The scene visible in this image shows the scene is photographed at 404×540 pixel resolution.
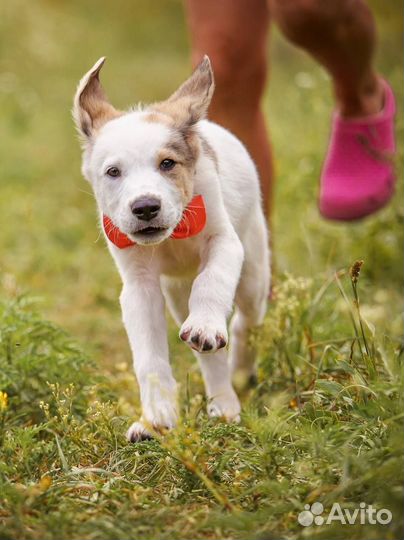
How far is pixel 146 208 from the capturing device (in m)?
2.70

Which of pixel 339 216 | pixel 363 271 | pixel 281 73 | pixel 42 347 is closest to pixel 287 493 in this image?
pixel 42 347

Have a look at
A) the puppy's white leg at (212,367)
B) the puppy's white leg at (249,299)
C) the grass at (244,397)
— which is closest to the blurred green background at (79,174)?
the grass at (244,397)

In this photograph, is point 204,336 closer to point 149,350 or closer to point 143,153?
point 149,350

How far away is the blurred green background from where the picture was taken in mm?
4988

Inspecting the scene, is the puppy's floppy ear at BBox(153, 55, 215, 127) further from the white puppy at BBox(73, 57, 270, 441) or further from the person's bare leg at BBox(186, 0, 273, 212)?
the person's bare leg at BBox(186, 0, 273, 212)

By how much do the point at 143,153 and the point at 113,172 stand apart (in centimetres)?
12

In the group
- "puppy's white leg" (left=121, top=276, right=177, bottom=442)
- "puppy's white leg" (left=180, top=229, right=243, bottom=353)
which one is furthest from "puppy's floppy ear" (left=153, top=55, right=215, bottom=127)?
"puppy's white leg" (left=121, top=276, right=177, bottom=442)

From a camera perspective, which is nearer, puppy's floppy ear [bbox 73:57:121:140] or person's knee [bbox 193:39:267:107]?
puppy's floppy ear [bbox 73:57:121:140]

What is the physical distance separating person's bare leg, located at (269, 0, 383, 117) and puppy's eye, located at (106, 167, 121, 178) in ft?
4.64

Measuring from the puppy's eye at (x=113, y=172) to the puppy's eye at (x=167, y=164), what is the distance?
0.47 feet

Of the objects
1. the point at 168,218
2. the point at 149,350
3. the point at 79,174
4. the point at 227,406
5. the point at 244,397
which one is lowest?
the point at 79,174

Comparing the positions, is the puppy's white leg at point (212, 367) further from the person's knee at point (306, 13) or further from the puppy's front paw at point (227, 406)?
the person's knee at point (306, 13)

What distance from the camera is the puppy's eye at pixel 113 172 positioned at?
2.86 meters

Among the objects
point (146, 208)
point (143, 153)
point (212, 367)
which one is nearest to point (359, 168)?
point (212, 367)
